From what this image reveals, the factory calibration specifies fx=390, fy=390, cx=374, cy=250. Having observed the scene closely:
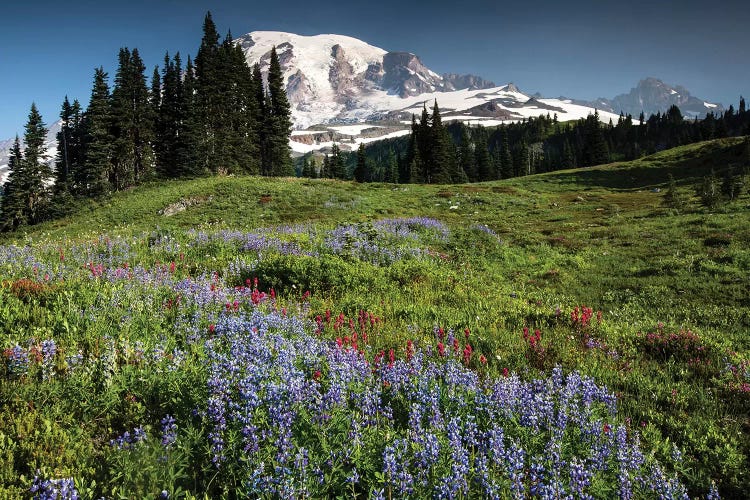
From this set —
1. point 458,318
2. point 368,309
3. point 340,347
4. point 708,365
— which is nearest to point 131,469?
point 340,347

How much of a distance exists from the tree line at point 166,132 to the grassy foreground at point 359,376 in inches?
1830

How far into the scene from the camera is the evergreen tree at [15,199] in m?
59.3

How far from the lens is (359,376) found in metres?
4.86

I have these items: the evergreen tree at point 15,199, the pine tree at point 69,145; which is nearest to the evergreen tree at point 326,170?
the pine tree at point 69,145

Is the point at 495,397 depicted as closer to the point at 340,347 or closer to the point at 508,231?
the point at 340,347

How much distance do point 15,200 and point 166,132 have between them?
951 inches

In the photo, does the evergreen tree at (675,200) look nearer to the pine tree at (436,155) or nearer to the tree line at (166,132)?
the pine tree at (436,155)

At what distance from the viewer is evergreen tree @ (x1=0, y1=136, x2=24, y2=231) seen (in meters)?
59.3

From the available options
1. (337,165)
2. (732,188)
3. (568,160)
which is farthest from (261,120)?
(568,160)

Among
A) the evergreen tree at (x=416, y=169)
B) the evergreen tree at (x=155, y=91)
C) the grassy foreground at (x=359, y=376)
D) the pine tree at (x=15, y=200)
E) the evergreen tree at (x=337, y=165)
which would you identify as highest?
the evergreen tree at (x=155, y=91)

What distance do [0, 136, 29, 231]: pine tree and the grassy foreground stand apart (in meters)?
65.2

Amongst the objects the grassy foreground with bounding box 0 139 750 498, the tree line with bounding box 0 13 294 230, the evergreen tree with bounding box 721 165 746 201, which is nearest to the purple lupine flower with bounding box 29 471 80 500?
the grassy foreground with bounding box 0 139 750 498

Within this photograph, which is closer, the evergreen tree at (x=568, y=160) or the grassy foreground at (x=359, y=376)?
the grassy foreground at (x=359, y=376)

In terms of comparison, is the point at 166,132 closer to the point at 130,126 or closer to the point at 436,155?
the point at 130,126
